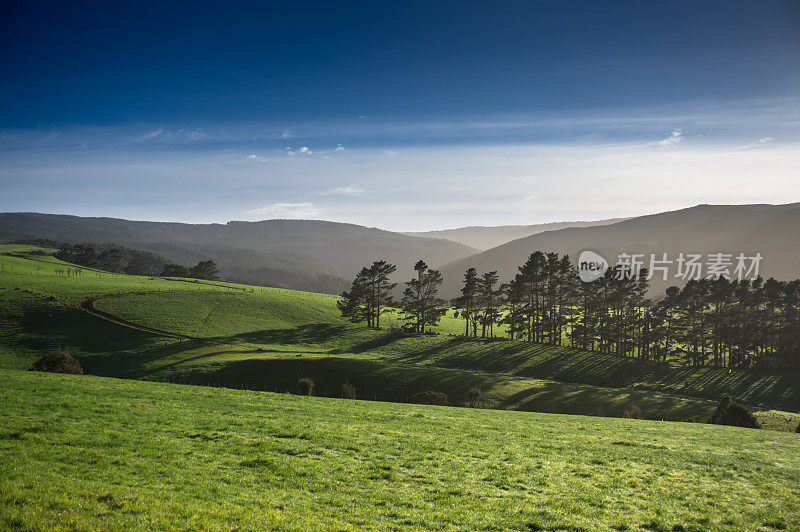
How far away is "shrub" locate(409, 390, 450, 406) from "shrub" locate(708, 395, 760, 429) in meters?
30.3

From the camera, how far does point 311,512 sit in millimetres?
12102

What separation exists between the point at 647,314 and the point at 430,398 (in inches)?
2873

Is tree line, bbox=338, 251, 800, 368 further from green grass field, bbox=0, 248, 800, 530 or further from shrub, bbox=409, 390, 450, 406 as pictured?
shrub, bbox=409, 390, 450, 406

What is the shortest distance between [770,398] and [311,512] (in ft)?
298

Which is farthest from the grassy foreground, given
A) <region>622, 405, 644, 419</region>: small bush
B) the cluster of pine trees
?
the cluster of pine trees

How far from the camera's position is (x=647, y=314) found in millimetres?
95875

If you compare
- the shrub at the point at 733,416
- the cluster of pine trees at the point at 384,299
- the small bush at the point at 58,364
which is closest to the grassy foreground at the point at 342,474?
the shrub at the point at 733,416

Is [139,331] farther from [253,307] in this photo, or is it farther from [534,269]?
[534,269]

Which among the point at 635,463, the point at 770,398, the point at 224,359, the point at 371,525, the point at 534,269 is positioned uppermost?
the point at 534,269

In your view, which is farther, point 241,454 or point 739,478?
point 739,478

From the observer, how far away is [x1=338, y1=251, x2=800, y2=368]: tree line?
9094 cm

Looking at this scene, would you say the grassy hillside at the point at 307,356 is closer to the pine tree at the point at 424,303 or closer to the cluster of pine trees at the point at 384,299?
the cluster of pine trees at the point at 384,299

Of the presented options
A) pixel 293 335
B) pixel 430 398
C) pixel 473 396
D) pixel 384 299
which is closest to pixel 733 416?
pixel 473 396

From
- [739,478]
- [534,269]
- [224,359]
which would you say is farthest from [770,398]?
[224,359]
